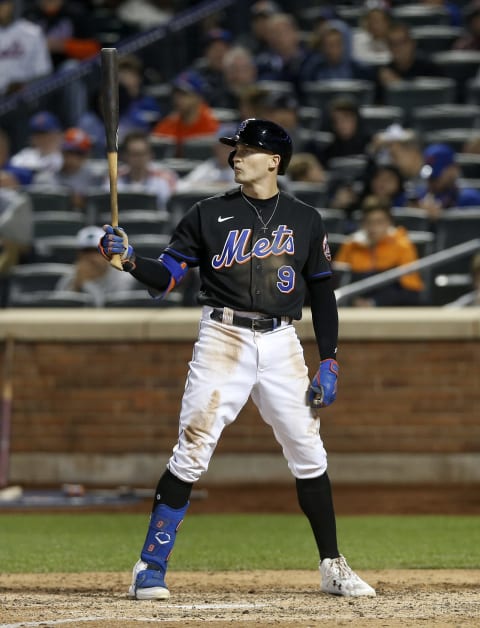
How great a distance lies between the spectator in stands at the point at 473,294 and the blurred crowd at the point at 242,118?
0.02 m

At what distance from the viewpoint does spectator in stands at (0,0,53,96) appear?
1548cm

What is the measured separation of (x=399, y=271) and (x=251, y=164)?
4822 millimetres

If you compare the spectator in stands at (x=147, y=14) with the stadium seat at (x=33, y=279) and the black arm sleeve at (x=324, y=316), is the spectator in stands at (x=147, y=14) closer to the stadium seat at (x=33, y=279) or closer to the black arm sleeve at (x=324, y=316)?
the stadium seat at (x=33, y=279)

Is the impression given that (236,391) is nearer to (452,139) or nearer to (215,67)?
(452,139)

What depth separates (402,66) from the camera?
14.1 m

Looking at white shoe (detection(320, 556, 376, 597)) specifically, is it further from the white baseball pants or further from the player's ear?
the player's ear

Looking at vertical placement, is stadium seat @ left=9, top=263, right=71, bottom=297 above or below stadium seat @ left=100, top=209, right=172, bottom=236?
below

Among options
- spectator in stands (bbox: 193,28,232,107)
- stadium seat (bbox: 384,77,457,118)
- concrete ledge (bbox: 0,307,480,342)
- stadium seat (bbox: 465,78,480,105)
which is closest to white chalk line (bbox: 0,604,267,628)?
concrete ledge (bbox: 0,307,480,342)

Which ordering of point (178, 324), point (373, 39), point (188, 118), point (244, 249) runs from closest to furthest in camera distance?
point (244, 249)
point (178, 324)
point (188, 118)
point (373, 39)

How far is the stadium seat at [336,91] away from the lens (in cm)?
1395

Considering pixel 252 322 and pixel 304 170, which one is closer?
pixel 252 322

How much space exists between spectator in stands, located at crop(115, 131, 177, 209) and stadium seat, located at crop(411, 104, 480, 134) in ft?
8.20

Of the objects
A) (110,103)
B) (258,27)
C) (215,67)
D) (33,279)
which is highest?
(258,27)

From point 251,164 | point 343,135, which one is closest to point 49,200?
point 343,135
